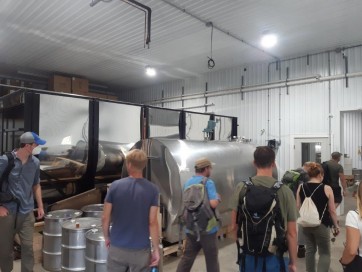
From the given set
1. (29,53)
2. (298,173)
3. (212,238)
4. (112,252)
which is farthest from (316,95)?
(29,53)

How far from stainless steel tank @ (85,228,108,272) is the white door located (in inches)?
239

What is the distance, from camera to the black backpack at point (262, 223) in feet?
6.57

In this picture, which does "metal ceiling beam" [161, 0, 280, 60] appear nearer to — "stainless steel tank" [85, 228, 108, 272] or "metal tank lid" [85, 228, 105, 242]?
"metal tank lid" [85, 228, 105, 242]

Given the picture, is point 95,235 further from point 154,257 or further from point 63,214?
point 154,257

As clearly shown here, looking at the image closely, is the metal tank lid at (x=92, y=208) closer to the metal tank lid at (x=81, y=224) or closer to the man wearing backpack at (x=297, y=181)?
the metal tank lid at (x=81, y=224)

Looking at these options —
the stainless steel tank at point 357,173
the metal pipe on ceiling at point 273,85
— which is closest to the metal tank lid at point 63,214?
the metal pipe on ceiling at point 273,85

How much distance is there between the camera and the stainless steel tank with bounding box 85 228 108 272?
3.19 metres

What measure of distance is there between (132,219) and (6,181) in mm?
1792

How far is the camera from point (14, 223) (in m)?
3.21

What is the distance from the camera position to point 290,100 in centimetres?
801

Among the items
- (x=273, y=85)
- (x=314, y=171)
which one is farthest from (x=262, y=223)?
(x=273, y=85)

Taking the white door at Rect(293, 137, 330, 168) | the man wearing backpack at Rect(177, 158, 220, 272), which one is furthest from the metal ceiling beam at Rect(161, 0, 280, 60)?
the man wearing backpack at Rect(177, 158, 220, 272)

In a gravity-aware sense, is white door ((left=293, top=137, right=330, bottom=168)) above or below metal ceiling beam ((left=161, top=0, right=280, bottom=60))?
below

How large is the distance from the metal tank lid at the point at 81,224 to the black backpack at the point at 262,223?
7.08 ft
